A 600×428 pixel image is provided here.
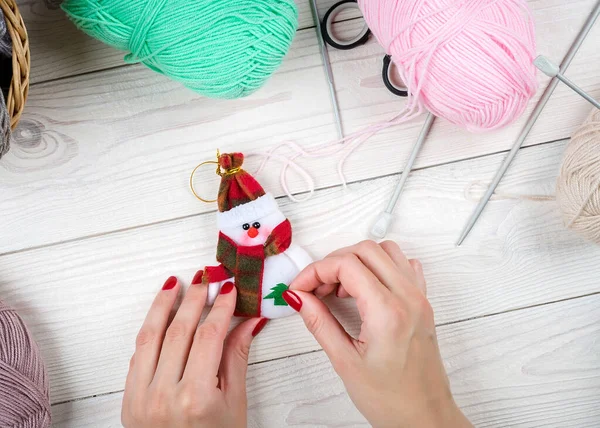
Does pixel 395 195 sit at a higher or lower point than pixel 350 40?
lower

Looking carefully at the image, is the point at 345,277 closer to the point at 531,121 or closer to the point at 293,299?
the point at 293,299

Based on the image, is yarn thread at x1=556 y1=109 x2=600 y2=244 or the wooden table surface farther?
the wooden table surface

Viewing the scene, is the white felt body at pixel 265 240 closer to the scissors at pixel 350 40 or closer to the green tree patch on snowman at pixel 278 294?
the green tree patch on snowman at pixel 278 294

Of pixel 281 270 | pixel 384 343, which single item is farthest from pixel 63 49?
pixel 384 343

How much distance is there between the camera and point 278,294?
62 centimetres

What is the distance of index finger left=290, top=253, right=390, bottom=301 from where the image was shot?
0.55m

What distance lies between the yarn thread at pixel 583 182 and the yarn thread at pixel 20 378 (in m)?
0.67

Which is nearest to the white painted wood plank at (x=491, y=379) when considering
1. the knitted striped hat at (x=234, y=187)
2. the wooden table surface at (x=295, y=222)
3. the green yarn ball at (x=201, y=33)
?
the wooden table surface at (x=295, y=222)

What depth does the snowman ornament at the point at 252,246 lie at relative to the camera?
604mm

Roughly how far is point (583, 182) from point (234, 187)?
1.30 ft

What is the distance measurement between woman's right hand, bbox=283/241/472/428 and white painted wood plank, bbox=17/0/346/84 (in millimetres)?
338

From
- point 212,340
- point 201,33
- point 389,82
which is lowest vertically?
point 212,340

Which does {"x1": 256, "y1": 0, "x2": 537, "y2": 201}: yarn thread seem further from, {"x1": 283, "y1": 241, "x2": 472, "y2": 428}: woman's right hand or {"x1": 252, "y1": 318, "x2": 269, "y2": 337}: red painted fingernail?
{"x1": 252, "y1": 318, "x2": 269, "y2": 337}: red painted fingernail

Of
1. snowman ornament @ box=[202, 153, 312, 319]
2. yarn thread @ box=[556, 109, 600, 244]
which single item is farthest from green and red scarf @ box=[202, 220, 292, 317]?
yarn thread @ box=[556, 109, 600, 244]
